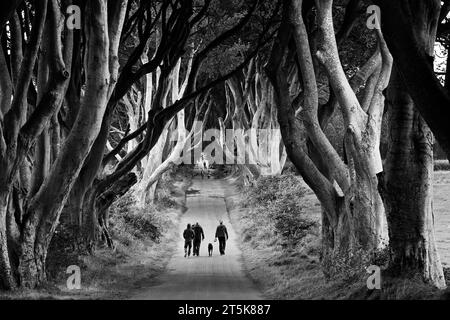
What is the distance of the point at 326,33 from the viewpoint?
44.4 ft

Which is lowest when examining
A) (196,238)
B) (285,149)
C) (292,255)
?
(292,255)

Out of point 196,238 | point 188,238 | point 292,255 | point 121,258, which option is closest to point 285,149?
point 292,255

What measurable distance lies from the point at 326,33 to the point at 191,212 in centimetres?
2434

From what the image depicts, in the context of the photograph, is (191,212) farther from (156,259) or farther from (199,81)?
(156,259)

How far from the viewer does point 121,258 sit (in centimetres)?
1959

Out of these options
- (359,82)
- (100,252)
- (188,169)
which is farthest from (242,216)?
(188,169)

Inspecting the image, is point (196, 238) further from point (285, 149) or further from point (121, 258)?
point (285, 149)

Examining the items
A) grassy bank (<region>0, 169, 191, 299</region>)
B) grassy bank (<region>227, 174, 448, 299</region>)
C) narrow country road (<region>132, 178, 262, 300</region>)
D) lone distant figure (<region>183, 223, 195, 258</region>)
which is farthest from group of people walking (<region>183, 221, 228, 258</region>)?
grassy bank (<region>227, 174, 448, 299</region>)

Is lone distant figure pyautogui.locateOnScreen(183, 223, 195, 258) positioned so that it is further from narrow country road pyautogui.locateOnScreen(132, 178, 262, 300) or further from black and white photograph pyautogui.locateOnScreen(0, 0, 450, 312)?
narrow country road pyautogui.locateOnScreen(132, 178, 262, 300)

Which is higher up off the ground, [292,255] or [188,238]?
[188,238]

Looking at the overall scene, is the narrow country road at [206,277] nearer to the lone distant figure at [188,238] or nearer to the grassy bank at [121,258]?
the lone distant figure at [188,238]

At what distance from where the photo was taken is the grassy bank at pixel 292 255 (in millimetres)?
10187

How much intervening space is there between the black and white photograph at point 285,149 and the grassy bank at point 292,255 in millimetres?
71

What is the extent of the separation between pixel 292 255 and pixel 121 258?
16.2 ft
